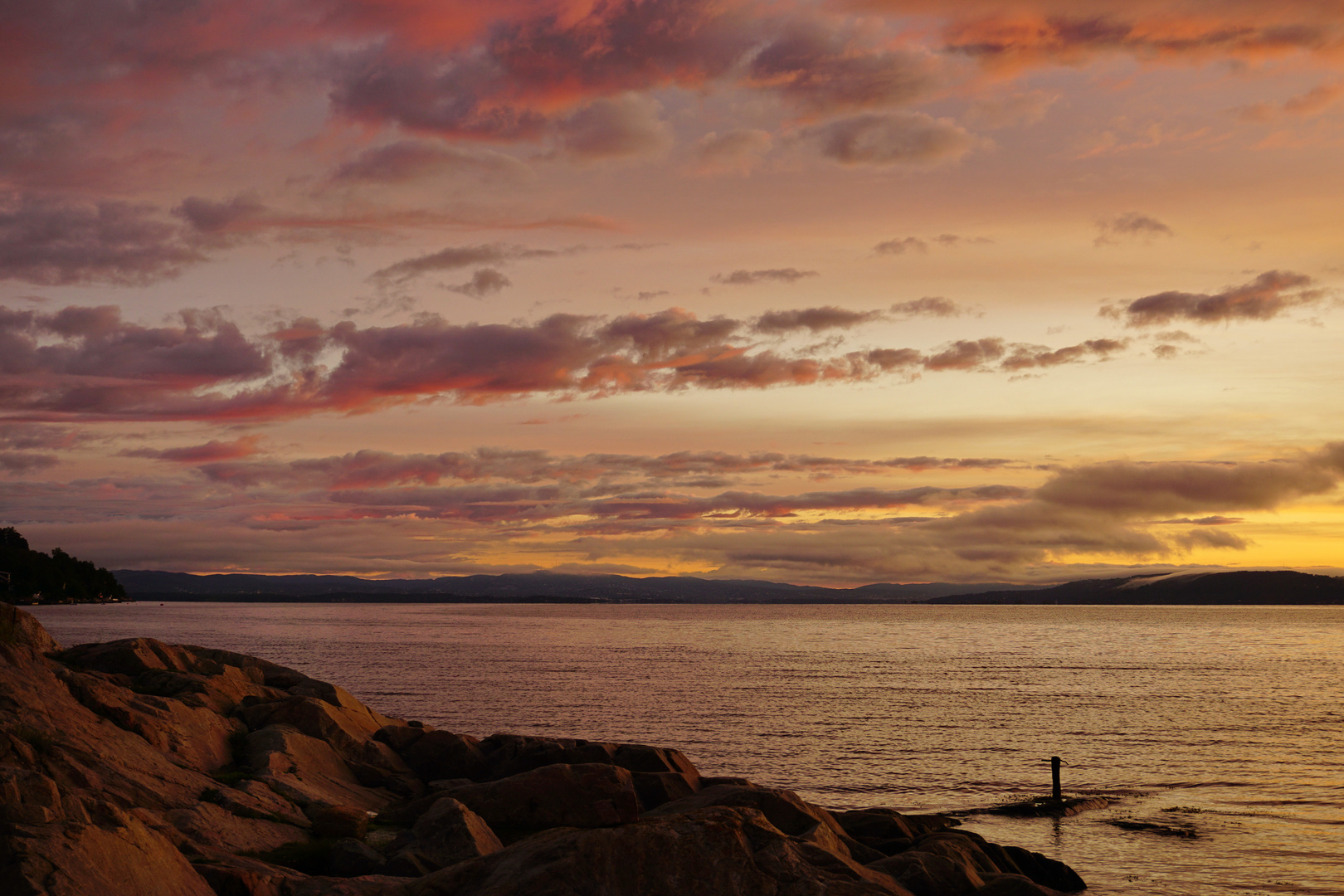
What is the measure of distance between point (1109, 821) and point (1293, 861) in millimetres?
6461

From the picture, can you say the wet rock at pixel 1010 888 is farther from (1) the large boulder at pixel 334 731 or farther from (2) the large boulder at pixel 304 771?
(1) the large boulder at pixel 334 731

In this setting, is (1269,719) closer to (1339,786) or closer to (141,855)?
(1339,786)

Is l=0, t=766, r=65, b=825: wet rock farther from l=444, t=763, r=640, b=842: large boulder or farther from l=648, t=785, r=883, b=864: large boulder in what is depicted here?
l=648, t=785, r=883, b=864: large boulder

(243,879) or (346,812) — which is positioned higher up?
(243,879)

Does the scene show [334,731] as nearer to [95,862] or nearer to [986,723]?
[95,862]

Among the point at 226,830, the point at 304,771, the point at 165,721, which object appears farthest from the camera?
the point at 304,771

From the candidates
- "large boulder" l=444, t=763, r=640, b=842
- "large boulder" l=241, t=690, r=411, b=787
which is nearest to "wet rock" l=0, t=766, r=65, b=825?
"large boulder" l=444, t=763, r=640, b=842

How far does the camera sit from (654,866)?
40.4ft

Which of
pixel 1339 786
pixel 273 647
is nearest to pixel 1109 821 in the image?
pixel 1339 786

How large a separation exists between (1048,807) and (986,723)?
24968 mm

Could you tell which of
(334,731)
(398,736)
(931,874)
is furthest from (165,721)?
(931,874)

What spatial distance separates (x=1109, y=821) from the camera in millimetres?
35812

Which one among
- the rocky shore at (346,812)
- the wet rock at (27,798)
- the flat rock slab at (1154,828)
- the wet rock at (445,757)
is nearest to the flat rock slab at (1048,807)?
the flat rock slab at (1154,828)

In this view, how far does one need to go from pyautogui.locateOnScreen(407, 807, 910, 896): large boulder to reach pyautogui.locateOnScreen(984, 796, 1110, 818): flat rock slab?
26.4 meters
